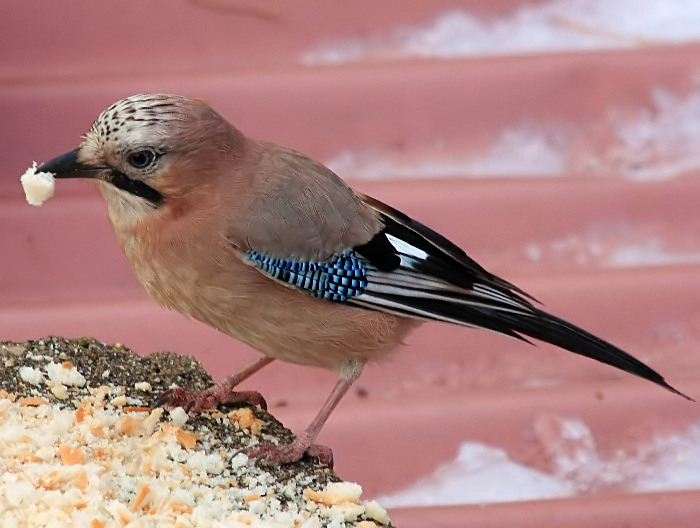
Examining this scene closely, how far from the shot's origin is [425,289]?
2309mm

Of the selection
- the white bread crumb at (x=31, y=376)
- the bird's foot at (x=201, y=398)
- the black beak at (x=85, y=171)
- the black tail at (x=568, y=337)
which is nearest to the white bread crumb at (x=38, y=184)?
the black beak at (x=85, y=171)

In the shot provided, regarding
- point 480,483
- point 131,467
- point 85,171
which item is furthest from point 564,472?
point 85,171

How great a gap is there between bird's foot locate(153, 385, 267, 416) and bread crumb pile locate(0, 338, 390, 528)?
21 mm

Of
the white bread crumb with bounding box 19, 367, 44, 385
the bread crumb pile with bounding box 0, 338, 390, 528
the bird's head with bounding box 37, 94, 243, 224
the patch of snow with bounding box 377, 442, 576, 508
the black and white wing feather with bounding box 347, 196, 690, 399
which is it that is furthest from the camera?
the patch of snow with bounding box 377, 442, 576, 508

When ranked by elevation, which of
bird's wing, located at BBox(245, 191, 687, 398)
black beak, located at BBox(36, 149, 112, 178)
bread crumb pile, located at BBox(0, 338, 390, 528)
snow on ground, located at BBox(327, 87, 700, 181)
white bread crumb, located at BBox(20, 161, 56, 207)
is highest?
snow on ground, located at BBox(327, 87, 700, 181)

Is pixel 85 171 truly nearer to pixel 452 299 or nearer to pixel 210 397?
pixel 210 397

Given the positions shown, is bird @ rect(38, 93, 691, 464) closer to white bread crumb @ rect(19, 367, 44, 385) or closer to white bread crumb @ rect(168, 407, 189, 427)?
white bread crumb @ rect(168, 407, 189, 427)

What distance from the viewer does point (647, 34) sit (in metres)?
3.56

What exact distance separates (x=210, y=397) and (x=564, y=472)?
0.99 m

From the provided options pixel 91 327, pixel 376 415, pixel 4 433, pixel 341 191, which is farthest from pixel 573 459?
pixel 4 433

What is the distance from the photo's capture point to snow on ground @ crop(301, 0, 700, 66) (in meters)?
3.46

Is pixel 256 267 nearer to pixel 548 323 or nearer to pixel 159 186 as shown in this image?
pixel 159 186

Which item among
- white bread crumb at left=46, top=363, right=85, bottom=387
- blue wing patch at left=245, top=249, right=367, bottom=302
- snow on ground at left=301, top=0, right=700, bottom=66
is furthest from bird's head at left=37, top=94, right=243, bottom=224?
snow on ground at left=301, top=0, right=700, bottom=66

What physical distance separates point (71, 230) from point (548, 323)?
A: 1.34 m
